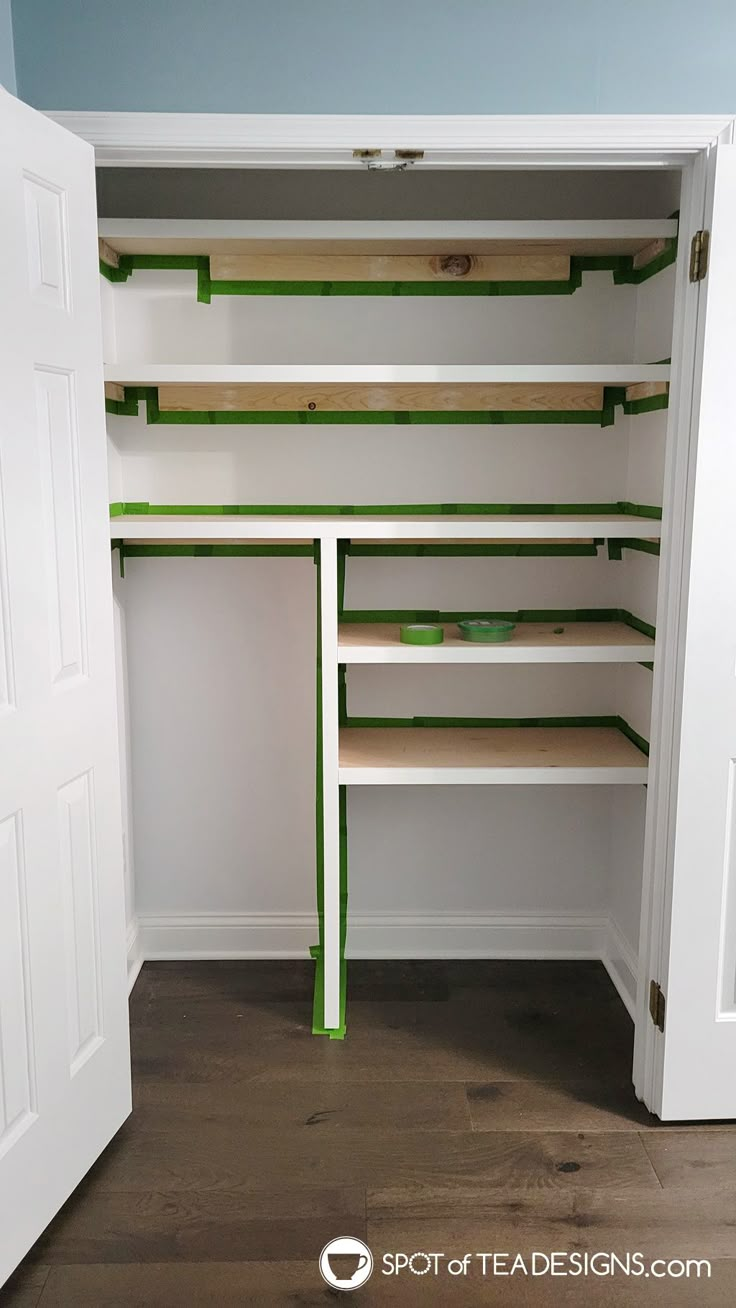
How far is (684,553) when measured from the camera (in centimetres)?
227

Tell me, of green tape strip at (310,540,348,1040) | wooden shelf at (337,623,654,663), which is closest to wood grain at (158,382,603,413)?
green tape strip at (310,540,348,1040)

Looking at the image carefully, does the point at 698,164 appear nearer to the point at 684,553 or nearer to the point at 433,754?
the point at 684,553

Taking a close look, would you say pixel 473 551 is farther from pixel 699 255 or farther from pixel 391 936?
pixel 391 936

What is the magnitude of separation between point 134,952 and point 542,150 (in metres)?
2.46

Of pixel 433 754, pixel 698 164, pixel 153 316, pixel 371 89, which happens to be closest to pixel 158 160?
pixel 371 89

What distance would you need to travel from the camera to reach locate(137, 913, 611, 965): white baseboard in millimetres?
3258

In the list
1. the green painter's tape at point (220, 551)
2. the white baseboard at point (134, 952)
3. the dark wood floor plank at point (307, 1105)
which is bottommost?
the dark wood floor plank at point (307, 1105)

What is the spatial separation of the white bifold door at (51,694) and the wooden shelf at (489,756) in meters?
0.76

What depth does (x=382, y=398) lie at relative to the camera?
116 inches

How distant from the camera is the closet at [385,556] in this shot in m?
2.71

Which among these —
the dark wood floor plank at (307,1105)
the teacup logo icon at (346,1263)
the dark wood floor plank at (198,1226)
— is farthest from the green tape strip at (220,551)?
the teacup logo icon at (346,1263)

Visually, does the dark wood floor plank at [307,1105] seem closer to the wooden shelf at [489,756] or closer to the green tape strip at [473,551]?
the wooden shelf at [489,756]

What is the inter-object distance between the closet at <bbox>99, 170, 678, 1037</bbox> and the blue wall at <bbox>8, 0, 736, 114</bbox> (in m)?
0.45

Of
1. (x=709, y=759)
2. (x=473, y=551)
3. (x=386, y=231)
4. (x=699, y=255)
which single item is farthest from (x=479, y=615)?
(x=699, y=255)
